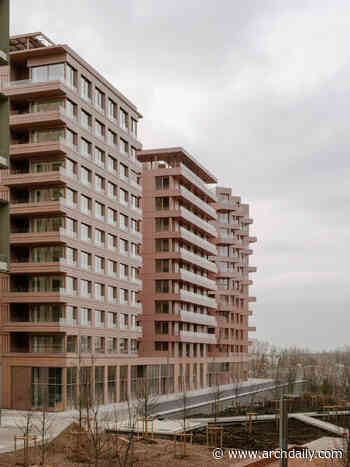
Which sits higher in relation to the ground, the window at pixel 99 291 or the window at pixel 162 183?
the window at pixel 162 183

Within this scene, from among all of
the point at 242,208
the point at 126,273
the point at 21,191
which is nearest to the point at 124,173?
the point at 126,273

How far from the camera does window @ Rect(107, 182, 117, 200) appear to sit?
77250mm

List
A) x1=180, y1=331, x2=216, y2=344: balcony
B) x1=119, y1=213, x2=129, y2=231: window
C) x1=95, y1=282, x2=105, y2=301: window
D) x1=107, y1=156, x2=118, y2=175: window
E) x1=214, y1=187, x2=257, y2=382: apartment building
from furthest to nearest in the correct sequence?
x1=214, y1=187, x2=257, y2=382: apartment building
x1=180, y1=331, x2=216, y2=344: balcony
x1=119, y1=213, x2=129, y2=231: window
x1=107, y1=156, x2=118, y2=175: window
x1=95, y1=282, x2=105, y2=301: window

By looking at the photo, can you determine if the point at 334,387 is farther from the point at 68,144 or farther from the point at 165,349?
the point at 68,144

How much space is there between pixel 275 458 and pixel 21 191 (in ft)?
140

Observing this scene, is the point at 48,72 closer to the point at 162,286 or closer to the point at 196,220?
the point at 162,286

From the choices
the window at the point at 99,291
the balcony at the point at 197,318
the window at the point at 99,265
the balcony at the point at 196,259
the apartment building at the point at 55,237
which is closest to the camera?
the apartment building at the point at 55,237

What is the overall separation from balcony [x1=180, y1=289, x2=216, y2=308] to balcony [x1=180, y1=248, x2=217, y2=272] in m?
4.49

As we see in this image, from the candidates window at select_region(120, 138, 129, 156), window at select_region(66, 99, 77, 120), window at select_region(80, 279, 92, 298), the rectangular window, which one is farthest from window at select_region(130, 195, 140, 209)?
window at select_region(66, 99, 77, 120)

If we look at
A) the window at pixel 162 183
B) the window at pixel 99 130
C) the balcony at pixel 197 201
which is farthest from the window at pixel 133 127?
the balcony at pixel 197 201

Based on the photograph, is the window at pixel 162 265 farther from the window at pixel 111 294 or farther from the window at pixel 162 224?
the window at pixel 111 294

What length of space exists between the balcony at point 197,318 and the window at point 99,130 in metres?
29.6

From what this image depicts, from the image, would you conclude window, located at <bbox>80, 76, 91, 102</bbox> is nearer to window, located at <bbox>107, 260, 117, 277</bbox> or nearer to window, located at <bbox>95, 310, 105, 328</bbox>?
window, located at <bbox>107, 260, 117, 277</bbox>

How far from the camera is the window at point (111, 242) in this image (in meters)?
76.8
